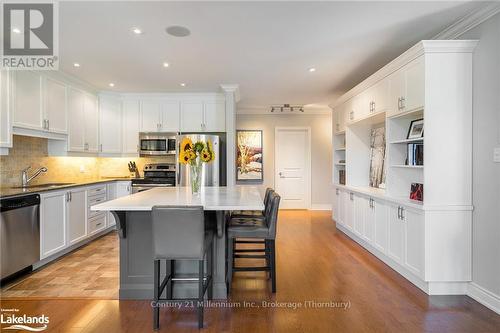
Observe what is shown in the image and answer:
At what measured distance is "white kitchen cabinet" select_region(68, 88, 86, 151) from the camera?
4354mm

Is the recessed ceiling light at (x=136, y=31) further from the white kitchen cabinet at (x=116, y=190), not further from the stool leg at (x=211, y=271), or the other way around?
the white kitchen cabinet at (x=116, y=190)

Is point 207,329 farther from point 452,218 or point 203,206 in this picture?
point 452,218

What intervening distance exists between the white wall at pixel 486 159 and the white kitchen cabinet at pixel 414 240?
443mm

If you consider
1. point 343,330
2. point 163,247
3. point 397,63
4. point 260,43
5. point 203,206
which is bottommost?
point 343,330

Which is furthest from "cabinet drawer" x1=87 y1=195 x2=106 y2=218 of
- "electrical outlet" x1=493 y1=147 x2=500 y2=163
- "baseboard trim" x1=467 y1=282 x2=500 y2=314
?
"electrical outlet" x1=493 y1=147 x2=500 y2=163

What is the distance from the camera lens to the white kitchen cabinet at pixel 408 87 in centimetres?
270

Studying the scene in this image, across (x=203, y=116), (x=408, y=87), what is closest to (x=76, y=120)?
(x=203, y=116)

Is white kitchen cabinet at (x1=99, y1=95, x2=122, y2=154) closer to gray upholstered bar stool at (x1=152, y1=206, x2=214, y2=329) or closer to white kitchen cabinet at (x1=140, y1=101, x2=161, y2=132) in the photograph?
white kitchen cabinet at (x1=140, y1=101, x2=161, y2=132)

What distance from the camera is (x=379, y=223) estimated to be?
136 inches

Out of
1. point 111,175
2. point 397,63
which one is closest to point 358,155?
point 397,63

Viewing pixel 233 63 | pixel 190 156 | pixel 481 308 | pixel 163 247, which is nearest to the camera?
pixel 163 247

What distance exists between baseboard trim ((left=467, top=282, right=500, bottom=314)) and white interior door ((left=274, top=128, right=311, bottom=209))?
454 cm

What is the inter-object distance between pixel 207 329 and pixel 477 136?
2875 millimetres

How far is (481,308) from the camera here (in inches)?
94.0
